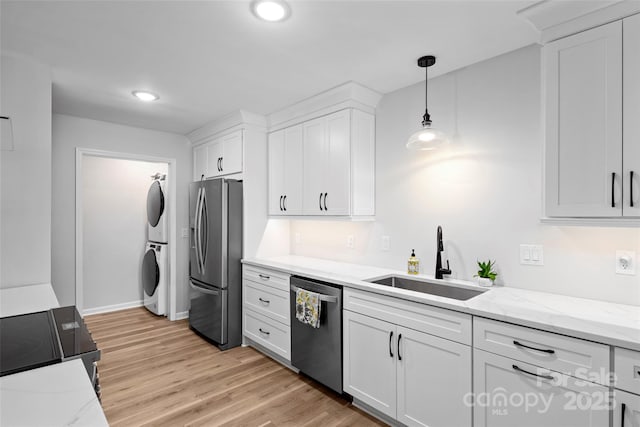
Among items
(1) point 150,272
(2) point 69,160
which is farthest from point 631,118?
(1) point 150,272

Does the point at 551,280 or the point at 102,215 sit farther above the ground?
the point at 102,215

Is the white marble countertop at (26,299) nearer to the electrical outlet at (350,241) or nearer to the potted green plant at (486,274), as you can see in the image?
the electrical outlet at (350,241)

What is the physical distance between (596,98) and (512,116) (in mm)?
582

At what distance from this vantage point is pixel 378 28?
1.87 meters

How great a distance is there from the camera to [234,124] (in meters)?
3.53

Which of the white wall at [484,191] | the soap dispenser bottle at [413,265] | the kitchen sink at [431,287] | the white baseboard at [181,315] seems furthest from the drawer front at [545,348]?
the white baseboard at [181,315]

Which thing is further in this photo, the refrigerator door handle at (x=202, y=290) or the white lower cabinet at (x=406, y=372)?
the refrigerator door handle at (x=202, y=290)

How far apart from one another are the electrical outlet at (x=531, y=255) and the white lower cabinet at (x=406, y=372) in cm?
77

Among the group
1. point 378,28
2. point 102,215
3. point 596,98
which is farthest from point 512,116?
point 102,215

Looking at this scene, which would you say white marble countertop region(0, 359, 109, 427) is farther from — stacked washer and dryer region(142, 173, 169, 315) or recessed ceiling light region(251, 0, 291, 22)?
A: stacked washer and dryer region(142, 173, 169, 315)

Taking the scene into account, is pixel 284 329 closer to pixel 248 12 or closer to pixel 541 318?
pixel 541 318

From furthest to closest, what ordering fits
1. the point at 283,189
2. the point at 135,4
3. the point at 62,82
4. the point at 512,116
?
the point at 283,189 < the point at 62,82 < the point at 512,116 < the point at 135,4

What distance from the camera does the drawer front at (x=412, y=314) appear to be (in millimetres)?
1754

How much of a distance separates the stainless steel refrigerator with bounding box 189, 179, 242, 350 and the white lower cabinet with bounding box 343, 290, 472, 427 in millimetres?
1509
